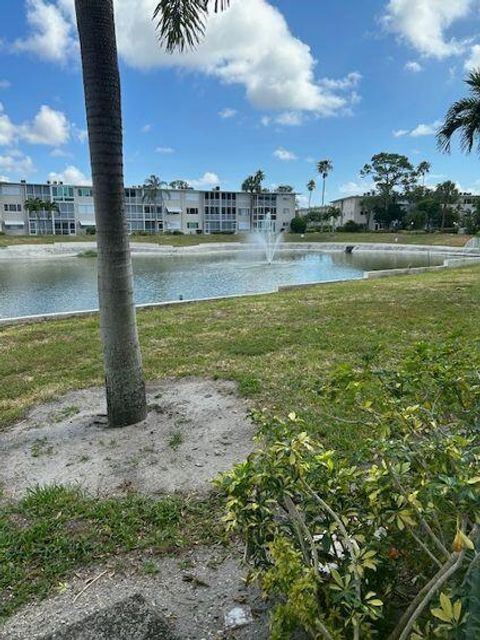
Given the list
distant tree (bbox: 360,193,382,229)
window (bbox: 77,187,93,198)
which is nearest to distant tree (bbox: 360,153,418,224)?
distant tree (bbox: 360,193,382,229)

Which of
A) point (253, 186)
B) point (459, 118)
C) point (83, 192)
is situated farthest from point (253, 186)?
point (459, 118)

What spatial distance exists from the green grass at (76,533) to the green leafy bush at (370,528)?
104 centimetres

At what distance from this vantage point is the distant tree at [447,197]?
62.2 metres

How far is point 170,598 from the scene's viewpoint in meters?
2.10

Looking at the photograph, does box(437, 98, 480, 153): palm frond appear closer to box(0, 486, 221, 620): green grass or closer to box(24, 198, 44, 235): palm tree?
box(0, 486, 221, 620): green grass

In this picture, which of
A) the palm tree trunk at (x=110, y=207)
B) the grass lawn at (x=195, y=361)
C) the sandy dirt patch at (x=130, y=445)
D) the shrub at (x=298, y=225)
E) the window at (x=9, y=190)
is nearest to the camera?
the grass lawn at (x=195, y=361)

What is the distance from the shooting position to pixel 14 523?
2664 mm

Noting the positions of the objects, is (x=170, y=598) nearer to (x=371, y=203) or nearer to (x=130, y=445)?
(x=130, y=445)

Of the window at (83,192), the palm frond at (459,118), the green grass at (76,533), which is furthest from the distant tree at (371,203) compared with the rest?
the green grass at (76,533)

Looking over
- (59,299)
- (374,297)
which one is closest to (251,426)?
(374,297)

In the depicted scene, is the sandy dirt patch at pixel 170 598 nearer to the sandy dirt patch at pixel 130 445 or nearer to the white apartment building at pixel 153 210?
the sandy dirt patch at pixel 130 445

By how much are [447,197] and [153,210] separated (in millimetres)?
45062

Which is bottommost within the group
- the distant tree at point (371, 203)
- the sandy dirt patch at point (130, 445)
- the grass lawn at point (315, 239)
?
the sandy dirt patch at point (130, 445)

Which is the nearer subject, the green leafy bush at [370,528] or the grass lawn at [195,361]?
the green leafy bush at [370,528]
